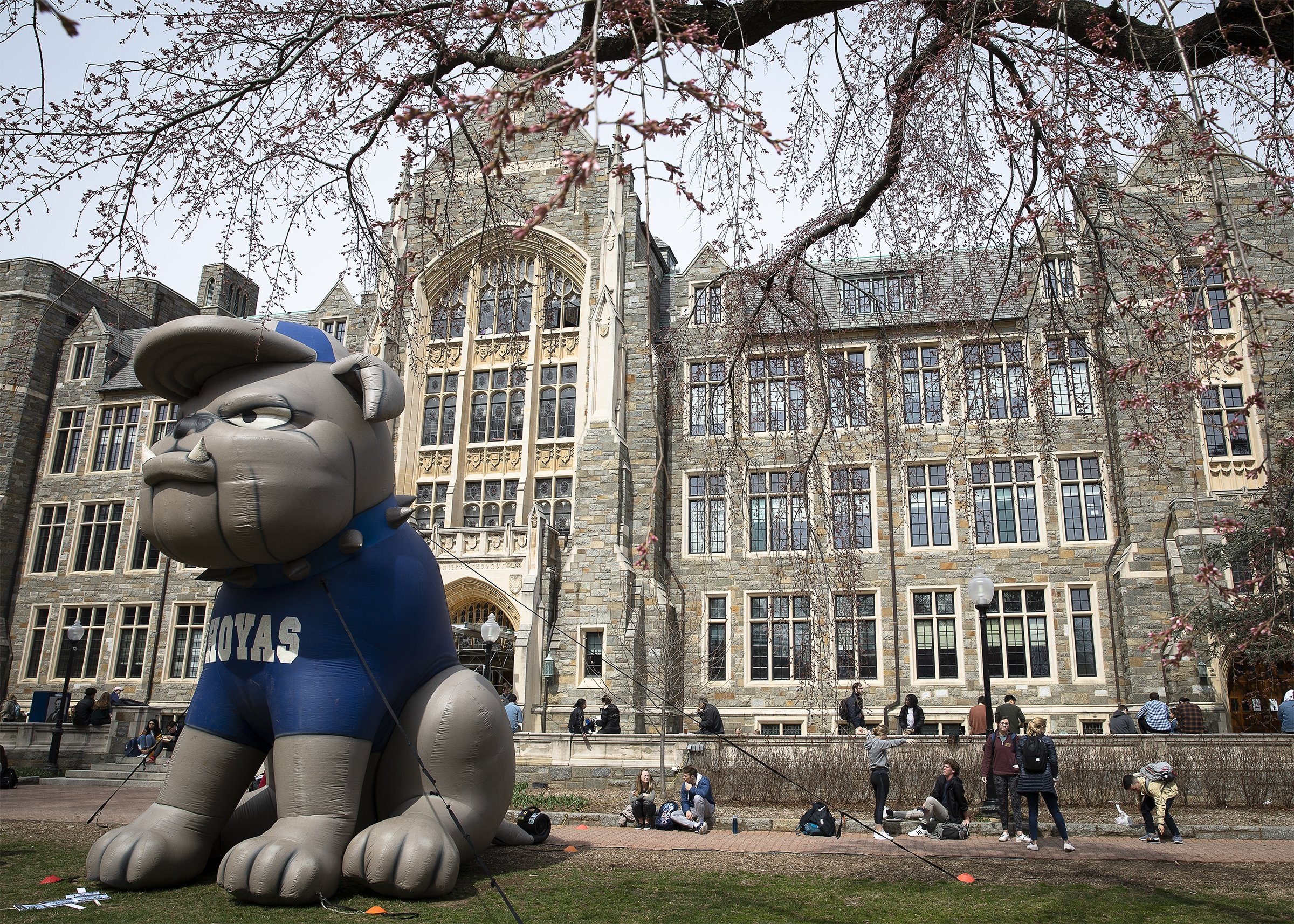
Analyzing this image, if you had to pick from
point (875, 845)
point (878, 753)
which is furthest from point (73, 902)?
point (878, 753)

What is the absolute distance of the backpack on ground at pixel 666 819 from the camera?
10742mm

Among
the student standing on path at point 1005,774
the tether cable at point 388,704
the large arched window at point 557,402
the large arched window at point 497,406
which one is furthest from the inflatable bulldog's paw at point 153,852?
the large arched window at point 497,406

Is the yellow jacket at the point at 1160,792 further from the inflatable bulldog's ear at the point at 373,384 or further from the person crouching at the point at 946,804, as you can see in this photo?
the inflatable bulldog's ear at the point at 373,384

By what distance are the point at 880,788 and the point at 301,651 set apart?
304 inches

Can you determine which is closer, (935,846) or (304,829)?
(304,829)

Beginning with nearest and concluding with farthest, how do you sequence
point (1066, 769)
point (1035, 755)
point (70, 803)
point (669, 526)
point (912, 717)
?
point (1035, 755), point (1066, 769), point (70, 803), point (912, 717), point (669, 526)

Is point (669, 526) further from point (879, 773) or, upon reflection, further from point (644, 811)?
point (644, 811)

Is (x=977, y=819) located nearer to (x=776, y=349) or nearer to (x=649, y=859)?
(x=649, y=859)

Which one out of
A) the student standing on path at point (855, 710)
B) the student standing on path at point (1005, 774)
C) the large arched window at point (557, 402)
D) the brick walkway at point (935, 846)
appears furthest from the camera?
the large arched window at point (557, 402)

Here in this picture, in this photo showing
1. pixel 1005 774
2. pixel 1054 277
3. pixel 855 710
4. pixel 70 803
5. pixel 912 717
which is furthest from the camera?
pixel 912 717

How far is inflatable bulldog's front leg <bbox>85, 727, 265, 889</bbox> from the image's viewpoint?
555 cm

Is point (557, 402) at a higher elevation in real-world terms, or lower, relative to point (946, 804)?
higher

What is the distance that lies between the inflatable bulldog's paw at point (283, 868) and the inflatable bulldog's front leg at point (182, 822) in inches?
23.2

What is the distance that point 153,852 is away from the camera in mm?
5559
